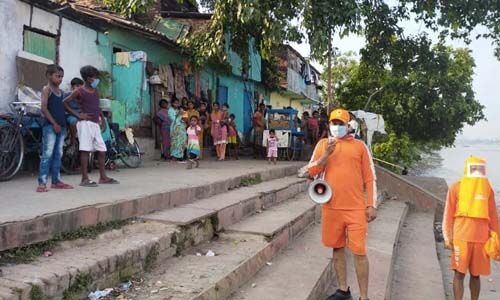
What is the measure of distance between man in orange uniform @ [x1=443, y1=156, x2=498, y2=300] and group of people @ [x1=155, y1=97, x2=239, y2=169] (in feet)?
18.4

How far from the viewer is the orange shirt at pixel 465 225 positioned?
4.52m

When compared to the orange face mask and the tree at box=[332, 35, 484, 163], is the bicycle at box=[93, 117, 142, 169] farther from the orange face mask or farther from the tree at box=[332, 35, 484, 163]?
the tree at box=[332, 35, 484, 163]

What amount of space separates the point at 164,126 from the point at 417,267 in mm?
6311

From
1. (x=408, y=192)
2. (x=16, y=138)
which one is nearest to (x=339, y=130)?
(x=16, y=138)

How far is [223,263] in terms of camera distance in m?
4.22

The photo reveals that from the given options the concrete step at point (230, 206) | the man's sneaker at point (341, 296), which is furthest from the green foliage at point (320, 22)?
the man's sneaker at point (341, 296)

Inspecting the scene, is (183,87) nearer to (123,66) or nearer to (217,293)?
(123,66)

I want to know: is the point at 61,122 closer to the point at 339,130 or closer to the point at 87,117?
the point at 87,117

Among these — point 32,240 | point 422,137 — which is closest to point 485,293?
point 32,240

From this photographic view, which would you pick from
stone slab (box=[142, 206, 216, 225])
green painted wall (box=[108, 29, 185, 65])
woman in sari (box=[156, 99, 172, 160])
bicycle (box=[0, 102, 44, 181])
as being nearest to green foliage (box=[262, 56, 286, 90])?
green painted wall (box=[108, 29, 185, 65])

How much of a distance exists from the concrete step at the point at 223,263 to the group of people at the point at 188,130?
12.5ft

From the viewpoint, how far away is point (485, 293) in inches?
253

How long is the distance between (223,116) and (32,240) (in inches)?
355

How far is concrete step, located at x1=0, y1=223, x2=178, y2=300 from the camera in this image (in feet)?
9.51
